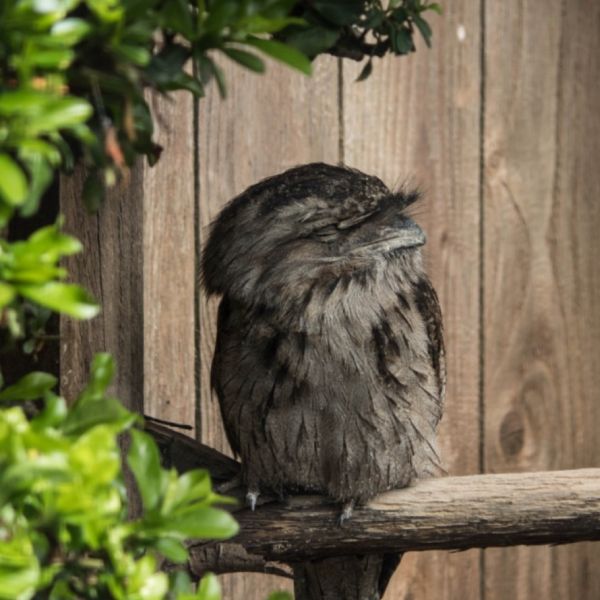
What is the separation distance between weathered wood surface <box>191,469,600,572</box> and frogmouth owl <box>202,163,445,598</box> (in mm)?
71

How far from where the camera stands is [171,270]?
2.54m

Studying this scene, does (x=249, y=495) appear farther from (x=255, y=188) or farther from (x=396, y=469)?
(x=255, y=188)

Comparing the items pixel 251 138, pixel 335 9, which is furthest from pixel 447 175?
pixel 335 9

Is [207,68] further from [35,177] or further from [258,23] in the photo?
[35,177]

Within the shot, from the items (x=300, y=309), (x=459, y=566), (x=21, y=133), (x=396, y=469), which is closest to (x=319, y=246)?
(x=300, y=309)

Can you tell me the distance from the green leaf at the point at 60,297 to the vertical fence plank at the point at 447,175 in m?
1.87

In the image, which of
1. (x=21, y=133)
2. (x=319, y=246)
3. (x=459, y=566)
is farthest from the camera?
(x=459, y=566)

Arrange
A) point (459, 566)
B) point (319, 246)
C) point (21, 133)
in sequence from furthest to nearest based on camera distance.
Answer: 1. point (459, 566)
2. point (319, 246)
3. point (21, 133)

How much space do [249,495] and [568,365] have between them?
47.5 inches

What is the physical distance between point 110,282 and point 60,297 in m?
0.88

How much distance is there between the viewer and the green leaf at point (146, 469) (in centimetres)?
109

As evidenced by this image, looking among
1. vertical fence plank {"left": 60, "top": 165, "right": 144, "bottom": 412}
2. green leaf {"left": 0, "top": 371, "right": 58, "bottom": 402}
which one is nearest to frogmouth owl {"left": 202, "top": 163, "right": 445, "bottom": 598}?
vertical fence plank {"left": 60, "top": 165, "right": 144, "bottom": 412}

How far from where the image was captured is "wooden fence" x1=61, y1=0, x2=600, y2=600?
2561 millimetres

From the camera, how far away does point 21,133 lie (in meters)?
0.95
